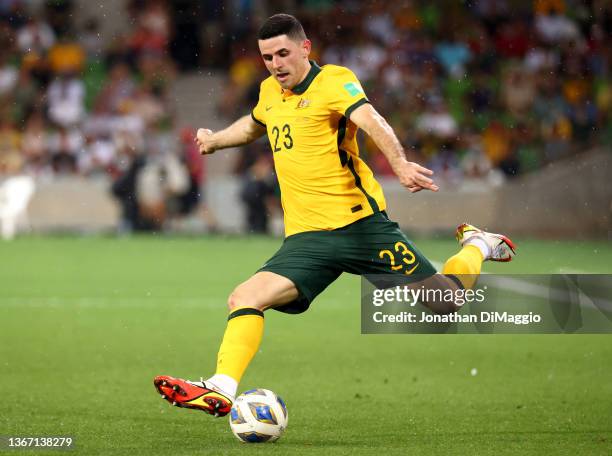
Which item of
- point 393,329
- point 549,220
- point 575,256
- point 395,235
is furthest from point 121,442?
point 549,220

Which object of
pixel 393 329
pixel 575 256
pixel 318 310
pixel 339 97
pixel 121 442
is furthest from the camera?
pixel 575 256

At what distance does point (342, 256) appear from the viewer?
6555 mm

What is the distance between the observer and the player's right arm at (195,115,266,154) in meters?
7.01

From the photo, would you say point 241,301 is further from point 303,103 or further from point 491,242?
point 491,242

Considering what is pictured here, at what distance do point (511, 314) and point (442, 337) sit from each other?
249cm

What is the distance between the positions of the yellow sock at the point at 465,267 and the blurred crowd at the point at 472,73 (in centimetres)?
1380

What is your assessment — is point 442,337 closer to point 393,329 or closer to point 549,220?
point 393,329

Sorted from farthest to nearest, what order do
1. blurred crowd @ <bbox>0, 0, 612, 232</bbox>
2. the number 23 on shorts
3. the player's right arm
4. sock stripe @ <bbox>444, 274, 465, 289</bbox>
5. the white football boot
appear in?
blurred crowd @ <bbox>0, 0, 612, 232</bbox>, the white football boot, the player's right arm, sock stripe @ <bbox>444, 274, 465, 289</bbox>, the number 23 on shorts

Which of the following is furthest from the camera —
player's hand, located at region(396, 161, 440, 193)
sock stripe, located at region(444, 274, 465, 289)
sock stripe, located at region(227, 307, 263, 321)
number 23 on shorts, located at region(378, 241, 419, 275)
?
sock stripe, located at region(444, 274, 465, 289)

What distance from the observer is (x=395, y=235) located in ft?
22.1

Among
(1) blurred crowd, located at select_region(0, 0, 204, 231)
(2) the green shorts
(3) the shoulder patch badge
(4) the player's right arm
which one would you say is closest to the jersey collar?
(3) the shoulder patch badge

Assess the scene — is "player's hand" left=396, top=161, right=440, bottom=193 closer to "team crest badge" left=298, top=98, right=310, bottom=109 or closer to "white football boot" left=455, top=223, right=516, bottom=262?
"team crest badge" left=298, top=98, right=310, bottom=109

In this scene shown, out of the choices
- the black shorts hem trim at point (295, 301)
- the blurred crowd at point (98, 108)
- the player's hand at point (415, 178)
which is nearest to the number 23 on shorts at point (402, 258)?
the black shorts hem trim at point (295, 301)

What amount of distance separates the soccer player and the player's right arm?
122 millimetres
